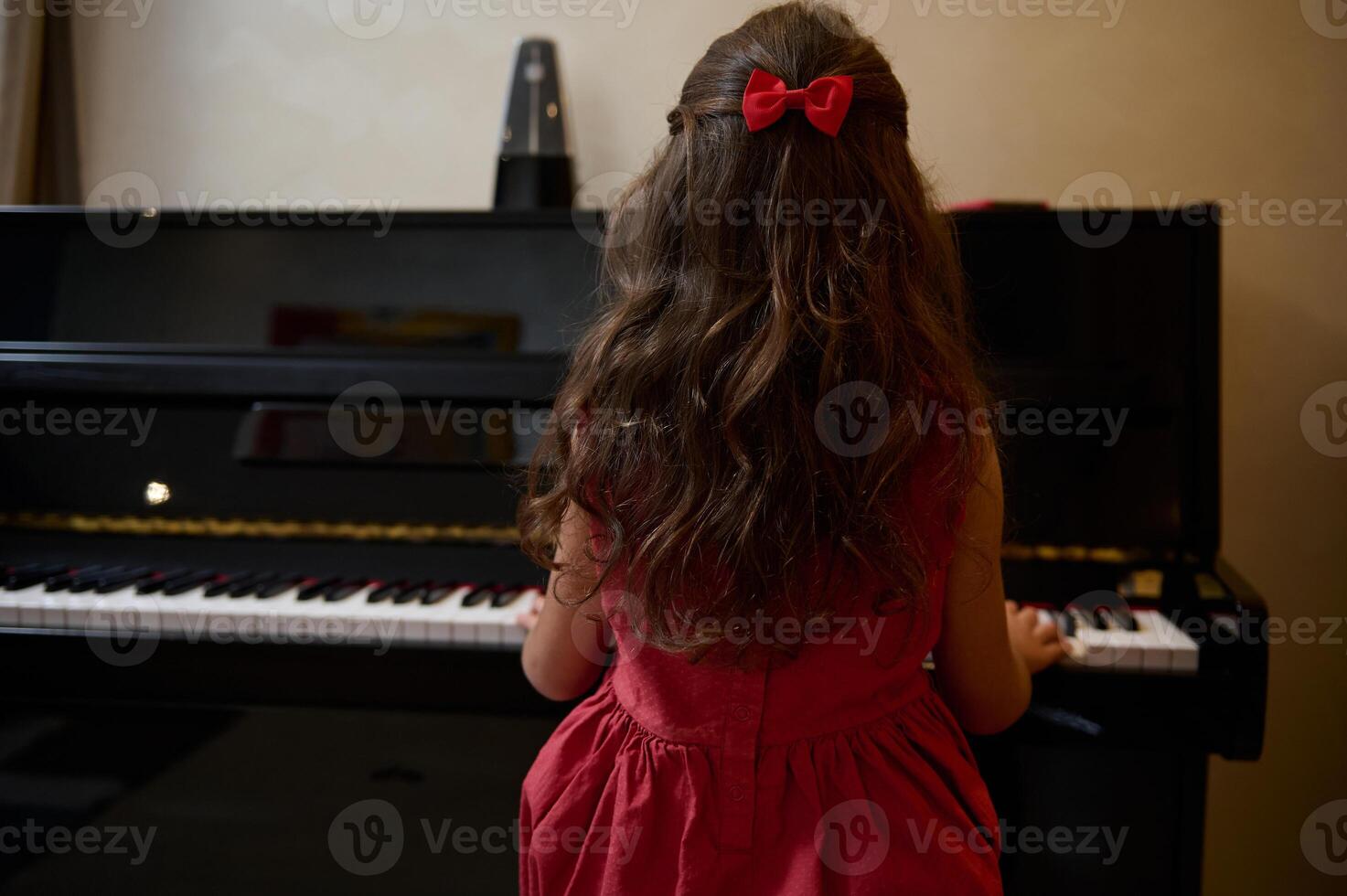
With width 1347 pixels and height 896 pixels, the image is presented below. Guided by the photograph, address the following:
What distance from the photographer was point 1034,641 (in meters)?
1.23

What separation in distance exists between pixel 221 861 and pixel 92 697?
17.9 inches

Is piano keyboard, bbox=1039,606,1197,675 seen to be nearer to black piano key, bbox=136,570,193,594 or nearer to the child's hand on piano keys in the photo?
the child's hand on piano keys

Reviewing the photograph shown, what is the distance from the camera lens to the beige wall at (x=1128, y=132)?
1962 mm

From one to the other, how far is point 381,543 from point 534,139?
2.82ft

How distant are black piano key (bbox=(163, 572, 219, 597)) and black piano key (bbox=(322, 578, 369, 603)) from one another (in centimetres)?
21

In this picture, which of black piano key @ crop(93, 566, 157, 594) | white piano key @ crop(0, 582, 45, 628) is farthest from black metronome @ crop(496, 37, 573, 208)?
white piano key @ crop(0, 582, 45, 628)

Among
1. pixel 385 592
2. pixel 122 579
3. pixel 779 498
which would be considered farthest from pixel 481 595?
pixel 779 498

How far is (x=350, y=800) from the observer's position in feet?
5.32

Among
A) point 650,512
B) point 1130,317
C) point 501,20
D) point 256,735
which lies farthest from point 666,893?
point 501,20

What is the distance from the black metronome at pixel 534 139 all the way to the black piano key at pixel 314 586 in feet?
2.64

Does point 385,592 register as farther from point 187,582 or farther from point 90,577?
point 90,577

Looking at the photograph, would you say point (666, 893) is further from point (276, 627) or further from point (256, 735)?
point (256, 735)

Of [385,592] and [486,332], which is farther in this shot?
[486,332]

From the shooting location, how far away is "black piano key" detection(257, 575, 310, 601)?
1.44 metres
